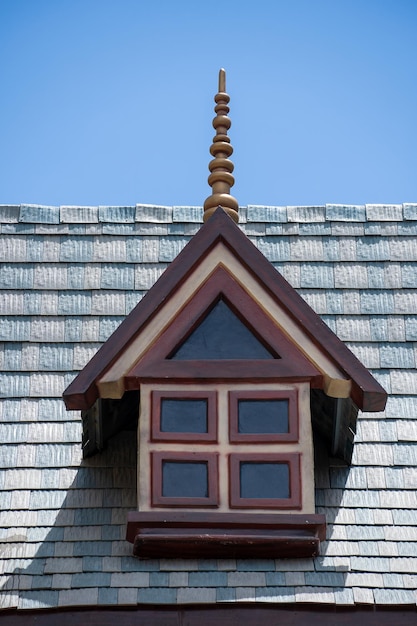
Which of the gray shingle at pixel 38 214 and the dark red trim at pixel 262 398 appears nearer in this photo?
the dark red trim at pixel 262 398

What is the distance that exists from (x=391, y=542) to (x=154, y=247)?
226 centimetres

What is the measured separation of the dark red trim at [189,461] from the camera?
5.52 m

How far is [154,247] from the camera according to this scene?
285 inches

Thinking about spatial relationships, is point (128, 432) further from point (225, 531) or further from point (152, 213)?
point (152, 213)

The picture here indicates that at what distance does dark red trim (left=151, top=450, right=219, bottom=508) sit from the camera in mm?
5520

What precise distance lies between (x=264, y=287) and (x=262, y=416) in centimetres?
60

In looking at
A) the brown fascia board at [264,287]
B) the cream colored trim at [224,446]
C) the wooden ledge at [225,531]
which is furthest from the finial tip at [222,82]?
the wooden ledge at [225,531]

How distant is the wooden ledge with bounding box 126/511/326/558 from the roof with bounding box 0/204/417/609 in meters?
0.13

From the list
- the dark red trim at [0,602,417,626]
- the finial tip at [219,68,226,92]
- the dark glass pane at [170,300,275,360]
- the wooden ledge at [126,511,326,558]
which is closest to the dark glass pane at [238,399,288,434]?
the dark glass pane at [170,300,275,360]

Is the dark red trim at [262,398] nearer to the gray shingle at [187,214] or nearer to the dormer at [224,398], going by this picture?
the dormer at [224,398]

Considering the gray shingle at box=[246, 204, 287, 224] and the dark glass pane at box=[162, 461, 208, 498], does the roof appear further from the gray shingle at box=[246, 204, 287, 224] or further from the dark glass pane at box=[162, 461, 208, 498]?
the dark glass pane at box=[162, 461, 208, 498]

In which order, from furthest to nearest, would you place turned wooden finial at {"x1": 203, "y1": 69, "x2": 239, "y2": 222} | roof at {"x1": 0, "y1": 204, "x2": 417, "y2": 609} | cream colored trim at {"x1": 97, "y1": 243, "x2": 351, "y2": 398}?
turned wooden finial at {"x1": 203, "y1": 69, "x2": 239, "y2": 222} < cream colored trim at {"x1": 97, "y1": 243, "x2": 351, "y2": 398} < roof at {"x1": 0, "y1": 204, "x2": 417, "y2": 609}

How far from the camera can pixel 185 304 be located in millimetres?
5902

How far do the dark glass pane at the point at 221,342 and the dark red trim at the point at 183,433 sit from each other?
7.1 inches
